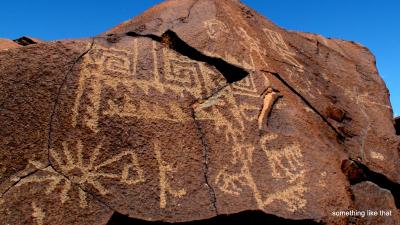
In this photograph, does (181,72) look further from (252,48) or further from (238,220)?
(238,220)

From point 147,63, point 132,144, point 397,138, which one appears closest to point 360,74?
point 397,138

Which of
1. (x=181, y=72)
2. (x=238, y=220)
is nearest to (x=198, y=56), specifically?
(x=181, y=72)

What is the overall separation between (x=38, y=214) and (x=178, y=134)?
100 cm

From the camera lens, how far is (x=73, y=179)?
2.30 m

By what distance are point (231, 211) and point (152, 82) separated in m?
1.07

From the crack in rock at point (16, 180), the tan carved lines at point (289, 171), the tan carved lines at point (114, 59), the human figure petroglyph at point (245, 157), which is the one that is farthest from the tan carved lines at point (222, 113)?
the crack in rock at point (16, 180)

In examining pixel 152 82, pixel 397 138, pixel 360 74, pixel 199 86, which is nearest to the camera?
pixel 152 82

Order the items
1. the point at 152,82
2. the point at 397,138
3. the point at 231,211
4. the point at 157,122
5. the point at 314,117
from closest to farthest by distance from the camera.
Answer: the point at 231,211, the point at 157,122, the point at 152,82, the point at 314,117, the point at 397,138

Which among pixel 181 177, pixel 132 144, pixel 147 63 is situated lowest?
pixel 181 177

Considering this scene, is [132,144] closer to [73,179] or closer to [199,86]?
→ [73,179]

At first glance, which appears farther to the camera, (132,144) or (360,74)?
(360,74)

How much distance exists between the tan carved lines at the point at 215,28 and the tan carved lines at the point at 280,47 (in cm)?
66

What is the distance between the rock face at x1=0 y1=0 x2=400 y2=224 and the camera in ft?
7.59

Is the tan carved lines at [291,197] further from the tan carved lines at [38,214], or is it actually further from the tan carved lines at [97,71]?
the tan carved lines at [38,214]
